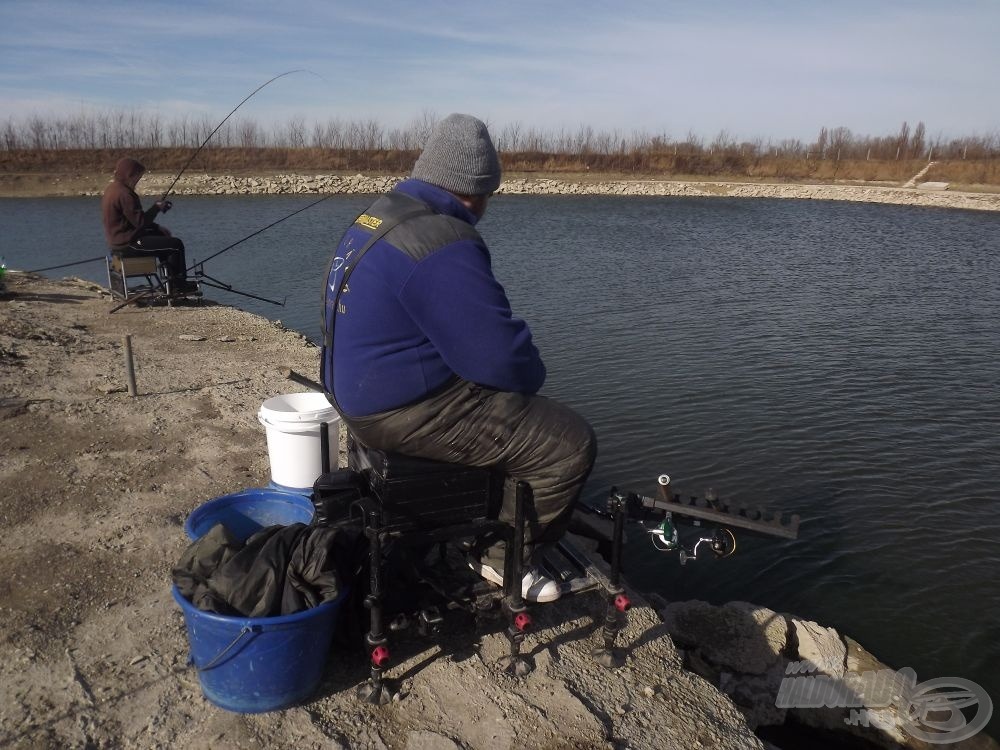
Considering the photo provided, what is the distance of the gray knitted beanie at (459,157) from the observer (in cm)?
293

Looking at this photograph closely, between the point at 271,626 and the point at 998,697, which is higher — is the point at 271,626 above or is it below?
above

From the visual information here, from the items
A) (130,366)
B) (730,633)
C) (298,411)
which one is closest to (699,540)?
(730,633)

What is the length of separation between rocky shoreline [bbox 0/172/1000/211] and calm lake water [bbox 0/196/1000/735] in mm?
21501

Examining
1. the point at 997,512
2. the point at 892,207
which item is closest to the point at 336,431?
the point at 997,512

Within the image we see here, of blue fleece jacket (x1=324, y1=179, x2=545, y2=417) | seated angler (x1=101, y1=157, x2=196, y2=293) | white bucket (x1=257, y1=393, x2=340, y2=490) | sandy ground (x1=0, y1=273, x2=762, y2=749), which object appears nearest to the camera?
blue fleece jacket (x1=324, y1=179, x2=545, y2=417)

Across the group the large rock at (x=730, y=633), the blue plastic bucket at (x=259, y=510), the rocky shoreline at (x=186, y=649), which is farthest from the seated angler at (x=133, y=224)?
the large rock at (x=730, y=633)

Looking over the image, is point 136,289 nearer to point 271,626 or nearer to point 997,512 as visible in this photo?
point 271,626

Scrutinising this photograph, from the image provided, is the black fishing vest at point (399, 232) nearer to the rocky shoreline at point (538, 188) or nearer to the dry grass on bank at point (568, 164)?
the rocky shoreline at point (538, 188)

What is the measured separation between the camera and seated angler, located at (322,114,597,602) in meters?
2.72

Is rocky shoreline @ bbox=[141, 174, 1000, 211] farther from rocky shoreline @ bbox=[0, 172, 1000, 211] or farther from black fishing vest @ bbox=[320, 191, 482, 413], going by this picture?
black fishing vest @ bbox=[320, 191, 482, 413]

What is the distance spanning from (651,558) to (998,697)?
7.71ft

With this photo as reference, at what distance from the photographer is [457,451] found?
2918mm

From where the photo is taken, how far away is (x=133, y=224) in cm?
1052

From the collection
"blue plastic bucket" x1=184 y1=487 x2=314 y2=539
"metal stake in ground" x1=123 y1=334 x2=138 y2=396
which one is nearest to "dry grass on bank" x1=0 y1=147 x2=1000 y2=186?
"metal stake in ground" x1=123 y1=334 x2=138 y2=396
